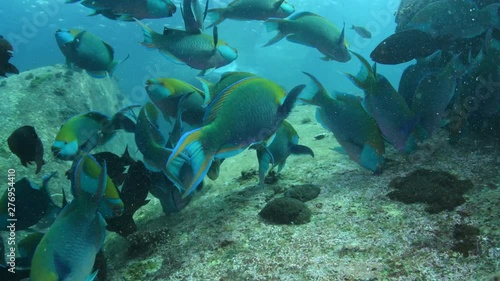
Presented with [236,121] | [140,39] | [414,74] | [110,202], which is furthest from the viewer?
[140,39]

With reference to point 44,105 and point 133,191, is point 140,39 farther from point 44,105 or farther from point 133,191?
point 133,191

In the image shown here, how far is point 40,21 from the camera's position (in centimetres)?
2952

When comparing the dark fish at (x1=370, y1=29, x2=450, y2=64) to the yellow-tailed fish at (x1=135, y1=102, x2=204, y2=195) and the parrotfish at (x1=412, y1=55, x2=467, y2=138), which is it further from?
the yellow-tailed fish at (x1=135, y1=102, x2=204, y2=195)

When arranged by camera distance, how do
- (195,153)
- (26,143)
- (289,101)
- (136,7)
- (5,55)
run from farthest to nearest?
1. (136,7)
2. (5,55)
3. (26,143)
4. (289,101)
5. (195,153)

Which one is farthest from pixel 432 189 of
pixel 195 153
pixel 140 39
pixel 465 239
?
pixel 140 39

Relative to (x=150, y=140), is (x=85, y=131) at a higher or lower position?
lower

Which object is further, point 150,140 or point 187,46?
point 187,46

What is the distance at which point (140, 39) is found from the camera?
34.0 m

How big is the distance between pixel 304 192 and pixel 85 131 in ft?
7.79

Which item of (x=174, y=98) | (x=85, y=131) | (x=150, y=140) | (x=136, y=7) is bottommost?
(x=85, y=131)

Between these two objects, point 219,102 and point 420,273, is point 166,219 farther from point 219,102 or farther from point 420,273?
point 420,273

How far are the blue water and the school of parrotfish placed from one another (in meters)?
11.9

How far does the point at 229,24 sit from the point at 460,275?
37.8 m

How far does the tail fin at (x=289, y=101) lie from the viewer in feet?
6.16
